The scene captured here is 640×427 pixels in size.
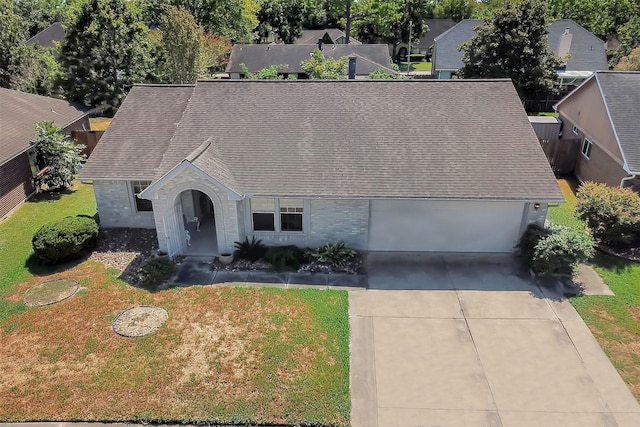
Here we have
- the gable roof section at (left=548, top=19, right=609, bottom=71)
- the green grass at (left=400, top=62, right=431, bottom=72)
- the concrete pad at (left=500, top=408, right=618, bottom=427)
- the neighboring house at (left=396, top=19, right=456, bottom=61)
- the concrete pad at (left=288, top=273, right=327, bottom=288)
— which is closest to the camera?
the concrete pad at (left=500, top=408, right=618, bottom=427)

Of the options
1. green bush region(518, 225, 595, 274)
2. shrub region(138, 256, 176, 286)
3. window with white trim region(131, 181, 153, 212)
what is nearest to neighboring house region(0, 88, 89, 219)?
window with white trim region(131, 181, 153, 212)

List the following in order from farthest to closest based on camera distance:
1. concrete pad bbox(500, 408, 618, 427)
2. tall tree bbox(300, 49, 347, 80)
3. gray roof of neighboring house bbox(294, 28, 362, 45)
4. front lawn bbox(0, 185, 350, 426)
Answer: gray roof of neighboring house bbox(294, 28, 362, 45) < tall tree bbox(300, 49, 347, 80) < front lawn bbox(0, 185, 350, 426) < concrete pad bbox(500, 408, 618, 427)

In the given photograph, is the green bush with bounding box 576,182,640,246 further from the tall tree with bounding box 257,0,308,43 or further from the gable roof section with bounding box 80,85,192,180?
the tall tree with bounding box 257,0,308,43

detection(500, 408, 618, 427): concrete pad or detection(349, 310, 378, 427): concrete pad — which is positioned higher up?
detection(500, 408, 618, 427): concrete pad

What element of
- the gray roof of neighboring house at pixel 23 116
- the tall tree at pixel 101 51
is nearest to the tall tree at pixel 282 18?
the tall tree at pixel 101 51

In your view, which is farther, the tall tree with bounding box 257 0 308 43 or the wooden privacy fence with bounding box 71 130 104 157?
the tall tree with bounding box 257 0 308 43

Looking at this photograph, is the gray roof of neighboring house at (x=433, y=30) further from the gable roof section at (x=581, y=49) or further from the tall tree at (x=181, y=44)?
the tall tree at (x=181, y=44)

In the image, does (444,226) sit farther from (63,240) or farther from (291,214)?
(63,240)
